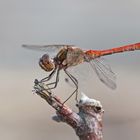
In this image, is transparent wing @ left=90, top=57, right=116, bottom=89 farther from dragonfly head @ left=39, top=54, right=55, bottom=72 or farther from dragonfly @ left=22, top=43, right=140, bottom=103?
dragonfly head @ left=39, top=54, right=55, bottom=72

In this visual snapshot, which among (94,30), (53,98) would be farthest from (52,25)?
(53,98)

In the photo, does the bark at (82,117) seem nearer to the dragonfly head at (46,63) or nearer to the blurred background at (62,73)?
the dragonfly head at (46,63)

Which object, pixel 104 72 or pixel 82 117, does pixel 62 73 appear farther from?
pixel 82 117

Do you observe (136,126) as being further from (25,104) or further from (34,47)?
(34,47)

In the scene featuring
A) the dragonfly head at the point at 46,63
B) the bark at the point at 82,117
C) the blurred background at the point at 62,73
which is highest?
the blurred background at the point at 62,73

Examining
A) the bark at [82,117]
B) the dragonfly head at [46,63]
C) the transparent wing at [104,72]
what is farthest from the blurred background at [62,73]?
the bark at [82,117]

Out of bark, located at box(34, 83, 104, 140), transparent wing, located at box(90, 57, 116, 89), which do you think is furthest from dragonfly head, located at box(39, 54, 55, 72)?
bark, located at box(34, 83, 104, 140)

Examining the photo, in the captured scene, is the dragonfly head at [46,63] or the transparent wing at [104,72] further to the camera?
the transparent wing at [104,72]

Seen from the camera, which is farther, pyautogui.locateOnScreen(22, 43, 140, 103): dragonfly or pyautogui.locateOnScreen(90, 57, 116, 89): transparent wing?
pyautogui.locateOnScreen(90, 57, 116, 89): transparent wing
